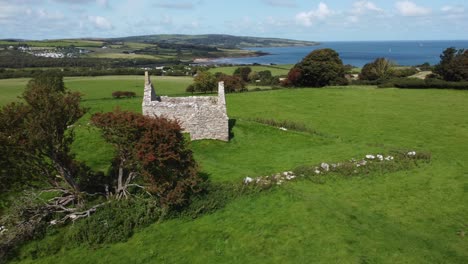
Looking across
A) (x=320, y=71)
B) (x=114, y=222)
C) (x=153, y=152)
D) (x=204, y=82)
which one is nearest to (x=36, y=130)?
(x=153, y=152)

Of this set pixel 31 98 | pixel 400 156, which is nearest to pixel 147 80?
pixel 31 98

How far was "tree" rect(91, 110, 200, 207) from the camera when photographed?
1422 centimetres

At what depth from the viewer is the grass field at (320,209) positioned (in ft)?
39.9

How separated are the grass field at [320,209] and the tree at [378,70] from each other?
38023 millimetres

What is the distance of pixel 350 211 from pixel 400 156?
8288 mm

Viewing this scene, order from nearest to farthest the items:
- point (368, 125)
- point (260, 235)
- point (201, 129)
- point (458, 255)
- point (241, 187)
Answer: point (458, 255), point (260, 235), point (241, 187), point (201, 129), point (368, 125)

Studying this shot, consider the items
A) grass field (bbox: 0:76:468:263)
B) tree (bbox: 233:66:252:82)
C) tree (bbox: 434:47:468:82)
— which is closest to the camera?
grass field (bbox: 0:76:468:263)

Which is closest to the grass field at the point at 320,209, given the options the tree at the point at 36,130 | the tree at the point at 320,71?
the tree at the point at 36,130

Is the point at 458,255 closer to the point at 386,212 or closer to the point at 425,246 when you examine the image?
the point at 425,246

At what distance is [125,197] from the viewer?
50.1ft

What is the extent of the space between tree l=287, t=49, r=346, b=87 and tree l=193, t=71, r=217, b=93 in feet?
47.3

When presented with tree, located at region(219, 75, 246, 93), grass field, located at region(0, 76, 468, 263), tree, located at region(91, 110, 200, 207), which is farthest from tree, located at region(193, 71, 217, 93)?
tree, located at region(91, 110, 200, 207)

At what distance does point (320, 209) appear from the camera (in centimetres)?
1491

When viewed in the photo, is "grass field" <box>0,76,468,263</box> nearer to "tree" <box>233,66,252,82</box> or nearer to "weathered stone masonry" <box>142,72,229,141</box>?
"weathered stone masonry" <box>142,72,229,141</box>
